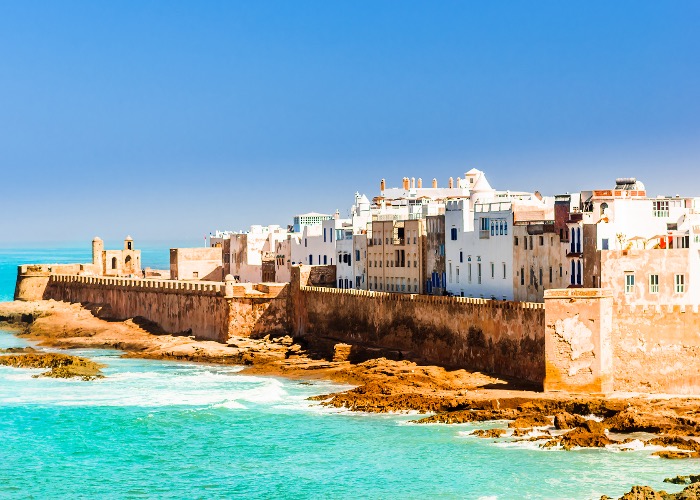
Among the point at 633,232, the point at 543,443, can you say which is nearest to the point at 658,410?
the point at 543,443

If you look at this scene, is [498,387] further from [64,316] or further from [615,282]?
[64,316]

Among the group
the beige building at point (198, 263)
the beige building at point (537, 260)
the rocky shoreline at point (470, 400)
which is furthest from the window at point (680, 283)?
the beige building at point (198, 263)

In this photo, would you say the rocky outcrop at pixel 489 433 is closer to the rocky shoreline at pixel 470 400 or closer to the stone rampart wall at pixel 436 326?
the rocky shoreline at pixel 470 400

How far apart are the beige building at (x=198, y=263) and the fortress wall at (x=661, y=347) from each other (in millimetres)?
46310

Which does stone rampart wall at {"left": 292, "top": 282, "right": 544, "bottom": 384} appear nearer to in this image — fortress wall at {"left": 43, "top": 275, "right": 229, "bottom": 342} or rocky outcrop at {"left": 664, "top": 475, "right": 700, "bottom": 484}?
fortress wall at {"left": 43, "top": 275, "right": 229, "bottom": 342}

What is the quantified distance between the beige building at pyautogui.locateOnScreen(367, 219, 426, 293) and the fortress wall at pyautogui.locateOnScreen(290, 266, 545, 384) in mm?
2860

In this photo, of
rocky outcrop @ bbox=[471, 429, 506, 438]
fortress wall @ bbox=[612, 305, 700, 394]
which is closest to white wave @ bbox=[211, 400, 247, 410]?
rocky outcrop @ bbox=[471, 429, 506, 438]

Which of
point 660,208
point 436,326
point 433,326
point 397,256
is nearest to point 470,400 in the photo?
point 436,326

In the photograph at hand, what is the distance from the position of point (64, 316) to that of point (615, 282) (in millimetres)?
44528

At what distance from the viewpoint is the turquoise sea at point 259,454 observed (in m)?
37.2

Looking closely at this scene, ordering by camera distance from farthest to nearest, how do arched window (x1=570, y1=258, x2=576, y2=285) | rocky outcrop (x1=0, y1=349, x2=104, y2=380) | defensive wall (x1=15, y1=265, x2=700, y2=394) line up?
rocky outcrop (x1=0, y1=349, x2=104, y2=380)
arched window (x1=570, y1=258, x2=576, y2=285)
defensive wall (x1=15, y1=265, x2=700, y2=394)

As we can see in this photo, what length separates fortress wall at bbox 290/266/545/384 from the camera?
49.3 metres

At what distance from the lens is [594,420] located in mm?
43344

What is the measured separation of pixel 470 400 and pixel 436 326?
9.61 metres
